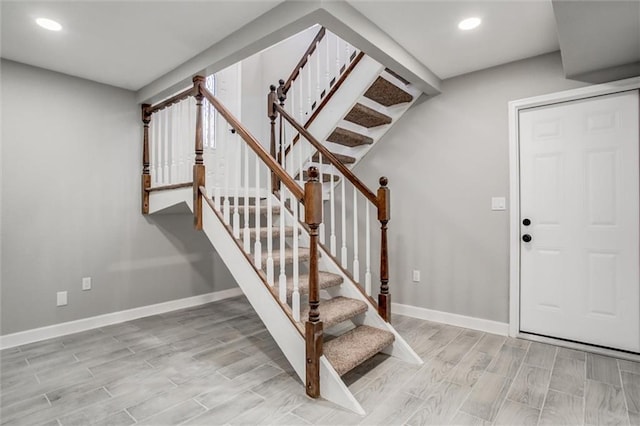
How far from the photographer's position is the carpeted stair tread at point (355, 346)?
6.69ft

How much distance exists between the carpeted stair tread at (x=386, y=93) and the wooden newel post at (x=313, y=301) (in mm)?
1590

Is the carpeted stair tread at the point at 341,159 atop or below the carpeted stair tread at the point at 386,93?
below

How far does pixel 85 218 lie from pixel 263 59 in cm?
320

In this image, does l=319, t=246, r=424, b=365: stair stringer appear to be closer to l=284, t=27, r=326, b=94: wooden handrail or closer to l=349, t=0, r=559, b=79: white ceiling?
l=349, t=0, r=559, b=79: white ceiling

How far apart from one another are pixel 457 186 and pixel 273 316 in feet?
6.82

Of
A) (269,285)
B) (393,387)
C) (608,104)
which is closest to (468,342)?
(393,387)

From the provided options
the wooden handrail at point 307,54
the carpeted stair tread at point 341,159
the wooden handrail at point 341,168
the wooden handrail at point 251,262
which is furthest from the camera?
the carpeted stair tread at point 341,159

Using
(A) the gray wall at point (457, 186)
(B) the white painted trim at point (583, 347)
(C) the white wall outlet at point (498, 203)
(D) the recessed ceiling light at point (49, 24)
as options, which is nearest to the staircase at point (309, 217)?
(A) the gray wall at point (457, 186)

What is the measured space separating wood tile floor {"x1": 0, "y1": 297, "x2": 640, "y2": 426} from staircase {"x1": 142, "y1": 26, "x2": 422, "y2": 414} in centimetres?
19

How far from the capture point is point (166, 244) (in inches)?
146

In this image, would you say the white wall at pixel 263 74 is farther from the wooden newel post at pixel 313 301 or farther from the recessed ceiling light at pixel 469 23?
the wooden newel post at pixel 313 301

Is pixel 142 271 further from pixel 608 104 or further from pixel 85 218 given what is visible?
pixel 608 104

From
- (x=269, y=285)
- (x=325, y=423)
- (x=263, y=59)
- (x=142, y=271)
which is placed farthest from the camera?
(x=263, y=59)

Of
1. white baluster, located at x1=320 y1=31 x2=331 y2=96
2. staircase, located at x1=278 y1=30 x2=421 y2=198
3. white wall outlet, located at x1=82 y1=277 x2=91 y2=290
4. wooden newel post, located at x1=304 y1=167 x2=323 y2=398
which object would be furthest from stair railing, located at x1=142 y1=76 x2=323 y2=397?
white baluster, located at x1=320 y1=31 x2=331 y2=96
